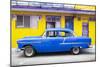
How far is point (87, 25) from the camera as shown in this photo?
2.86 metres

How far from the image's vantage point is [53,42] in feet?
8.96

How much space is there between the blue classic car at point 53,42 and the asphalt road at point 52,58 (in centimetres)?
6

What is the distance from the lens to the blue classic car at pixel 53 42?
2658 millimetres

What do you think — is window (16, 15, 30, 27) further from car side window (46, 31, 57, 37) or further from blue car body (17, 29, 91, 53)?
car side window (46, 31, 57, 37)

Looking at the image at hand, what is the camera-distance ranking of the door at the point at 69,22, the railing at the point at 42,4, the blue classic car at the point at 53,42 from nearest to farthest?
the railing at the point at 42,4 < the blue classic car at the point at 53,42 < the door at the point at 69,22

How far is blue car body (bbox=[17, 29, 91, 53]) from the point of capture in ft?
8.69

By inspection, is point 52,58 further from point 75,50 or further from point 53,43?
point 75,50

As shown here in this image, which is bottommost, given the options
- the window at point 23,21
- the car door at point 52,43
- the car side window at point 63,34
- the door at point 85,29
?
the car door at point 52,43

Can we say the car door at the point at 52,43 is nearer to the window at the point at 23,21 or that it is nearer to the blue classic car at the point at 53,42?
the blue classic car at the point at 53,42

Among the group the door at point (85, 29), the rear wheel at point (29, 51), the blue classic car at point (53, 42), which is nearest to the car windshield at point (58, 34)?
the blue classic car at point (53, 42)

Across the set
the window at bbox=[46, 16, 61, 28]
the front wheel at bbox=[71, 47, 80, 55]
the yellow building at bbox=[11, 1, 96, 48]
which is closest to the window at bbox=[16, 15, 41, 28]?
the yellow building at bbox=[11, 1, 96, 48]

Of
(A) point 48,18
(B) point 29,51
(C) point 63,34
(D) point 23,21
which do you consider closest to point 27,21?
(D) point 23,21

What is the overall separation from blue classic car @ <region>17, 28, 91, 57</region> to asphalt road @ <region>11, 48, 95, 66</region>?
0.06m

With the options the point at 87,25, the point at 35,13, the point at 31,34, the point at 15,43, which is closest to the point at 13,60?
the point at 15,43
